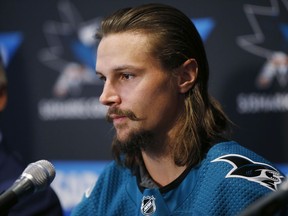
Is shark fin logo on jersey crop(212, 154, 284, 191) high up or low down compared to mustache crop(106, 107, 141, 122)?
down

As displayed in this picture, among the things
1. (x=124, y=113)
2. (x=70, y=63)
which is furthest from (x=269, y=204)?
(x=70, y=63)

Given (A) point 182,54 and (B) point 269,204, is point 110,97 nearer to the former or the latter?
(A) point 182,54

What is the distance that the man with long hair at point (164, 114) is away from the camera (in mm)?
1233

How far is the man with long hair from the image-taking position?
123 centimetres

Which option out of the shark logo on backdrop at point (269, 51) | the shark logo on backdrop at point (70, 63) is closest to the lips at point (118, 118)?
the shark logo on backdrop at point (269, 51)

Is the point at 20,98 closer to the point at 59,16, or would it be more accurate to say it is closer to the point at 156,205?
the point at 59,16

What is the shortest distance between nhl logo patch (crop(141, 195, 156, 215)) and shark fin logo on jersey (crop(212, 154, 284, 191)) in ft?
0.58

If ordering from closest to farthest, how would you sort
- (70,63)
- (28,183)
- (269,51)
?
(28,183) < (269,51) < (70,63)

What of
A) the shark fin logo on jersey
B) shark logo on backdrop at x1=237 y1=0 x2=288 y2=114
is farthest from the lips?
Result: shark logo on backdrop at x1=237 y1=0 x2=288 y2=114

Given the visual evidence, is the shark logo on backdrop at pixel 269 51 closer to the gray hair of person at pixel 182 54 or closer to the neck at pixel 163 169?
the gray hair of person at pixel 182 54

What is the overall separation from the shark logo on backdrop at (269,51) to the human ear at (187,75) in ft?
1.51

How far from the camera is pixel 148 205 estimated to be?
4.17ft

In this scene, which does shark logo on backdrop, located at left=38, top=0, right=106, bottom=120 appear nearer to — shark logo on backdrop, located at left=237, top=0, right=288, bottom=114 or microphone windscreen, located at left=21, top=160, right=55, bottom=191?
shark logo on backdrop, located at left=237, top=0, right=288, bottom=114

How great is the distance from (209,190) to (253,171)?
102mm
